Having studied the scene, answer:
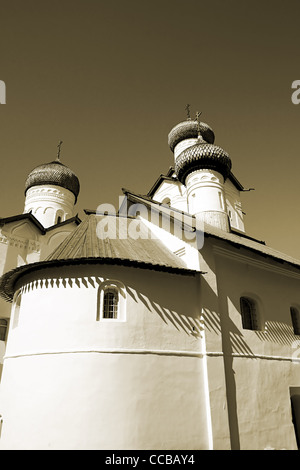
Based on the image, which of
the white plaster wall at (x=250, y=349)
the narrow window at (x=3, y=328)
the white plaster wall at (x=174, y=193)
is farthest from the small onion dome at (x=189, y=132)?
the narrow window at (x=3, y=328)

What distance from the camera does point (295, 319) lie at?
33.4 feet

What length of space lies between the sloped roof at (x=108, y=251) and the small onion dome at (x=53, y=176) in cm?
863

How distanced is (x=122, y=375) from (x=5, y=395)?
283 centimetres

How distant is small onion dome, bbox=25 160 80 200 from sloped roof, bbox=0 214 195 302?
28.3ft

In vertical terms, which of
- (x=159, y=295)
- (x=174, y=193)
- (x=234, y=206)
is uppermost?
(x=174, y=193)

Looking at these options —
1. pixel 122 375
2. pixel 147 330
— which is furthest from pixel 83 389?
pixel 147 330

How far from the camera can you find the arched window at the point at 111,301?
6949mm

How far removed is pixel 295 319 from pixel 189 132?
41.2 feet

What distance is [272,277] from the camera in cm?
975

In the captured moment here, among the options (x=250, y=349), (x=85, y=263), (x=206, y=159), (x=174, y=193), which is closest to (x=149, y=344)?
(x=85, y=263)

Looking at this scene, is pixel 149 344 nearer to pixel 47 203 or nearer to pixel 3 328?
pixel 3 328

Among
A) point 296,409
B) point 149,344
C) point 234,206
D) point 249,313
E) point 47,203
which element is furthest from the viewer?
point 234,206

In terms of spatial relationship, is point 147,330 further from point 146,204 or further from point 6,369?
point 146,204

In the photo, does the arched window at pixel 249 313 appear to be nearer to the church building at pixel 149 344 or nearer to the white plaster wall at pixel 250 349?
the church building at pixel 149 344
